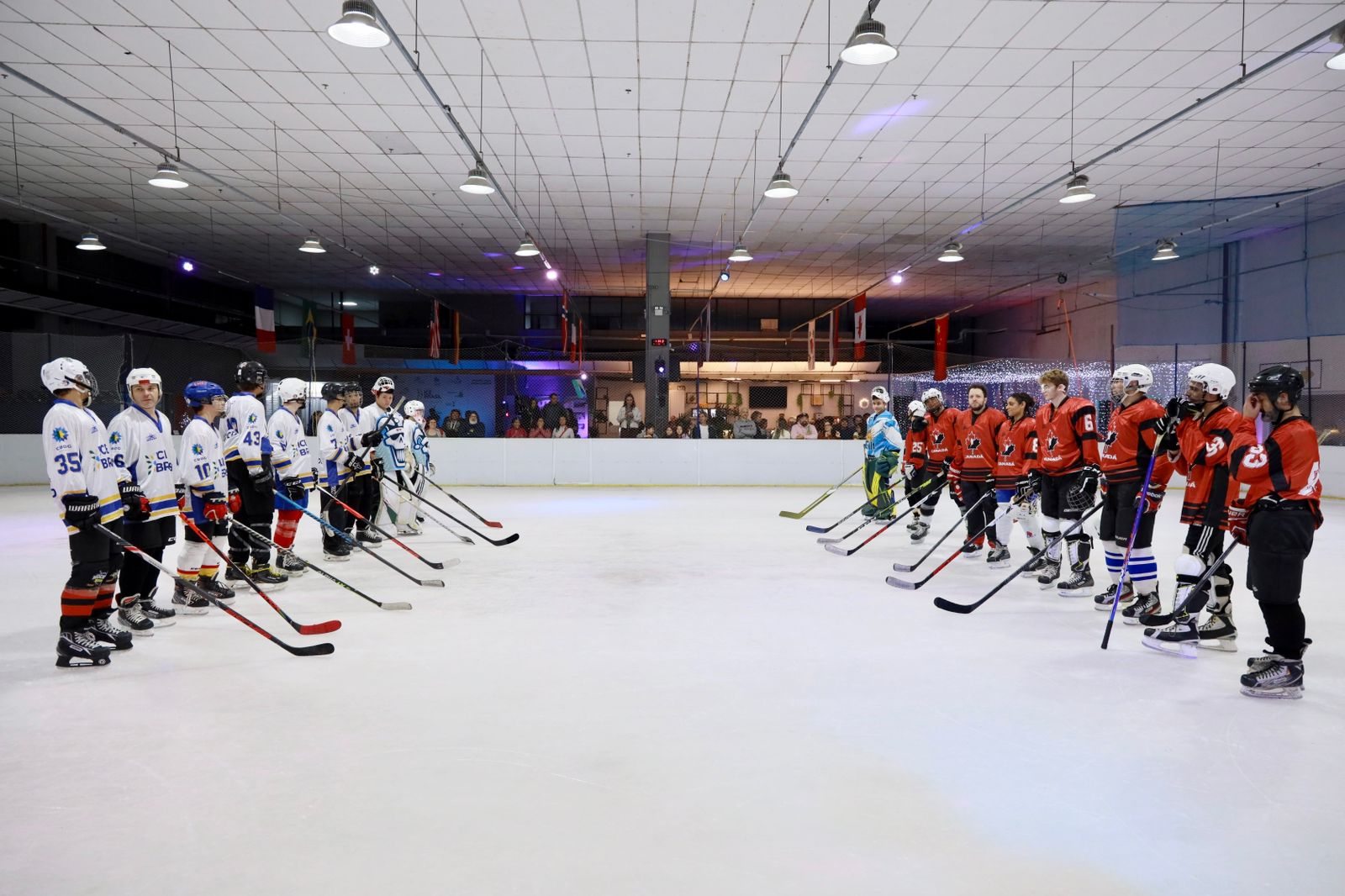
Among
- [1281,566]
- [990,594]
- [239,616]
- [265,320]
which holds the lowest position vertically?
[990,594]

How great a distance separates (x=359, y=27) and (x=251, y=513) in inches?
124

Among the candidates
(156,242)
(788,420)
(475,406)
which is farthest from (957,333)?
(156,242)

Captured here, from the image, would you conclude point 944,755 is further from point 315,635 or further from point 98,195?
point 98,195

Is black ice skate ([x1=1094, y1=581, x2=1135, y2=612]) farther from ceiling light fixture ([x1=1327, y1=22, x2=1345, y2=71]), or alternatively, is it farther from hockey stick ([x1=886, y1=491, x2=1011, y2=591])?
ceiling light fixture ([x1=1327, y1=22, x2=1345, y2=71])

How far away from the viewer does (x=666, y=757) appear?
2.51m

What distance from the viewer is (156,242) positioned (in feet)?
51.6

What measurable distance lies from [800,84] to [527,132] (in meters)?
3.37

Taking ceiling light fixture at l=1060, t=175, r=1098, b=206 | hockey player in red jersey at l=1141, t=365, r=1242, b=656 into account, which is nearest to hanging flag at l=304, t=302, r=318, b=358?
ceiling light fixture at l=1060, t=175, r=1098, b=206

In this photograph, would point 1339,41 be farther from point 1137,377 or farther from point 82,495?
point 82,495

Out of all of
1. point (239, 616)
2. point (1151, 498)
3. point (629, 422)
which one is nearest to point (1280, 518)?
point (1151, 498)

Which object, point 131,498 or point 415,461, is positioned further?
point 415,461

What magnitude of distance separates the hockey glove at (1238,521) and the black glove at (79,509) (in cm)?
475

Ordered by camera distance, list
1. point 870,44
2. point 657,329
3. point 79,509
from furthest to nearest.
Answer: point 657,329 → point 870,44 → point 79,509

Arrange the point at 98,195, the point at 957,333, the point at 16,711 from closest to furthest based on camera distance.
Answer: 1. the point at 16,711
2. the point at 98,195
3. the point at 957,333
